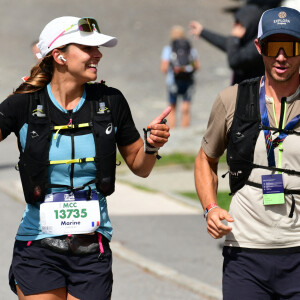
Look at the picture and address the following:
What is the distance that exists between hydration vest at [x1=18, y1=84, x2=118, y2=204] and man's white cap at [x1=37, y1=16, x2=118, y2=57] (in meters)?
0.27

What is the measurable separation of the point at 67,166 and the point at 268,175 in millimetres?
1005

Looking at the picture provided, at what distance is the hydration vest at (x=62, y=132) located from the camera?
4562 millimetres

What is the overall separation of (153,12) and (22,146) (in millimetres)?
31419

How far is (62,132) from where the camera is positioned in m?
4.58

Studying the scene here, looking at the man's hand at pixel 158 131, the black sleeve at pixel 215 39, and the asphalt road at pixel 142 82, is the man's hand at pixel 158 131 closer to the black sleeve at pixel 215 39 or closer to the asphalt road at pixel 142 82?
the asphalt road at pixel 142 82

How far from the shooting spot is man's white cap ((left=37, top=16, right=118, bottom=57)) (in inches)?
182

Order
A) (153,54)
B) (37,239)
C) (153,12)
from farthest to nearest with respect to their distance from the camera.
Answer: (153,12), (153,54), (37,239)

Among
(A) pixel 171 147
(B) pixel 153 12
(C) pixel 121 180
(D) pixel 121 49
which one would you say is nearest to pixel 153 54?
(D) pixel 121 49

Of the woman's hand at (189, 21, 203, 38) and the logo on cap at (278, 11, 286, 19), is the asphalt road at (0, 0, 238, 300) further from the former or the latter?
the logo on cap at (278, 11, 286, 19)

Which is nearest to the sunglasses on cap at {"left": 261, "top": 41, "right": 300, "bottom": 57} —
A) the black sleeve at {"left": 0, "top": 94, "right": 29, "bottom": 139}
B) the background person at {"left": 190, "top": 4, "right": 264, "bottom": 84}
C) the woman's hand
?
the black sleeve at {"left": 0, "top": 94, "right": 29, "bottom": 139}

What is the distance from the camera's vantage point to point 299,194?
14.3 ft

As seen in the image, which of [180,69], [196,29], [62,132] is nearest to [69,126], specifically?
[62,132]

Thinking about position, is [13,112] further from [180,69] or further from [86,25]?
[180,69]

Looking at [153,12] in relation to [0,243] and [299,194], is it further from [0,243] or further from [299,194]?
[299,194]
